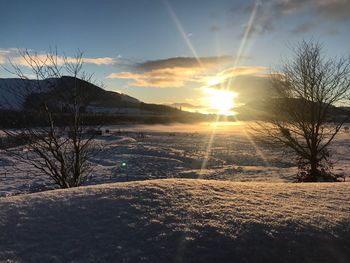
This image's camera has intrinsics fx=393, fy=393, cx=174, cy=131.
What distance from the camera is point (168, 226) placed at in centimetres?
A: 552

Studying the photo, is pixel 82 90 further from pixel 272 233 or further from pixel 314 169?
pixel 314 169

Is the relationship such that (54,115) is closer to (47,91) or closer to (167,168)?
(47,91)

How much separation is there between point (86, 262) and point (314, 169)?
16.7 meters

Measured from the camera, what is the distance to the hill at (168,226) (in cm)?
494

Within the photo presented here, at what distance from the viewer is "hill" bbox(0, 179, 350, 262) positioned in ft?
16.2

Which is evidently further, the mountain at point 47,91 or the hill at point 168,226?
the mountain at point 47,91

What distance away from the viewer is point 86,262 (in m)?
4.64

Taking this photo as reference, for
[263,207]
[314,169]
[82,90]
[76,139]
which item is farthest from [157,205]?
[314,169]

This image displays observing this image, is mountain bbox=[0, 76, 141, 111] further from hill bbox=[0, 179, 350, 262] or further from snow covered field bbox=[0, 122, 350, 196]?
hill bbox=[0, 179, 350, 262]

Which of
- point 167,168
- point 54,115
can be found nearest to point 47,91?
point 54,115

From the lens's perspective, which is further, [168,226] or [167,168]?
[167,168]

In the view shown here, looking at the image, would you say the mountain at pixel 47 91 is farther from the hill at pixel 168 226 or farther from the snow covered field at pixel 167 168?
the hill at pixel 168 226

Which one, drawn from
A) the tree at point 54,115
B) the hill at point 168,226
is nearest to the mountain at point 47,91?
the tree at point 54,115

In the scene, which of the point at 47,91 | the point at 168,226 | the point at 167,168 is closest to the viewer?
the point at 168,226
